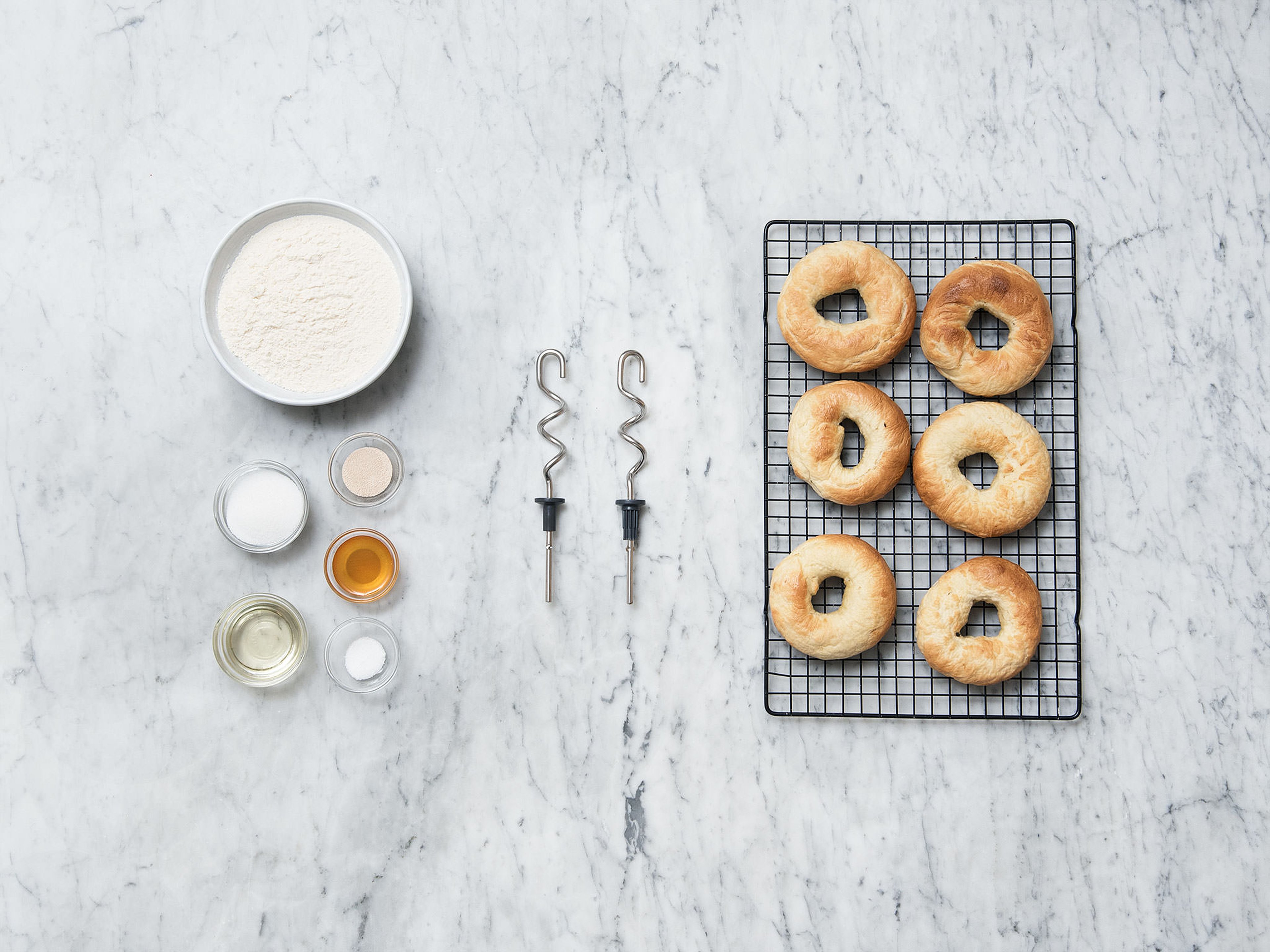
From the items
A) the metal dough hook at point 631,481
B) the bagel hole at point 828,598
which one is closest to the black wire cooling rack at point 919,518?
the bagel hole at point 828,598

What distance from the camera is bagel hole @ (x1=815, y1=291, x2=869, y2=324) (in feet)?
6.70

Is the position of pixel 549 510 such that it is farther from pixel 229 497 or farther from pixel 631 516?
pixel 229 497

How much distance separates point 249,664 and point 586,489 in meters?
0.89

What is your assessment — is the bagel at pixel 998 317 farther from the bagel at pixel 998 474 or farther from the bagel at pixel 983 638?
the bagel at pixel 983 638

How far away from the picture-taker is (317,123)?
6.84 ft

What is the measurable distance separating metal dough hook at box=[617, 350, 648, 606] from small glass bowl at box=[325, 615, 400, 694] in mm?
575

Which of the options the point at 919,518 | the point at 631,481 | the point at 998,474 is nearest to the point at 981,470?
the point at 998,474

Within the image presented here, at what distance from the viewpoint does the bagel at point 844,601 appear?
1915 mm

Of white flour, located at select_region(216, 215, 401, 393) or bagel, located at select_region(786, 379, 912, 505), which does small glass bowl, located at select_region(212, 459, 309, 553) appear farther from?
bagel, located at select_region(786, 379, 912, 505)

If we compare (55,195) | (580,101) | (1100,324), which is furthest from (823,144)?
(55,195)

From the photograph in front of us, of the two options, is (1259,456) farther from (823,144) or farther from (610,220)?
(610,220)

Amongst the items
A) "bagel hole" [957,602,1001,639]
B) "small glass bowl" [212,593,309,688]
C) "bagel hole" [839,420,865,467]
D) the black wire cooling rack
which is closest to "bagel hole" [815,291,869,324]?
the black wire cooling rack

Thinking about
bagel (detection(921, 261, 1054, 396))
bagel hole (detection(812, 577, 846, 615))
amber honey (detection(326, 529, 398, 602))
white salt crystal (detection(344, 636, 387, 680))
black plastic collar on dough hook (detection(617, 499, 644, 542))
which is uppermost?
bagel (detection(921, 261, 1054, 396))

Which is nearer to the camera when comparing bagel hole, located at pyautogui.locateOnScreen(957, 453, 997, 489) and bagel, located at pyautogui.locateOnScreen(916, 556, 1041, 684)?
bagel, located at pyautogui.locateOnScreen(916, 556, 1041, 684)
